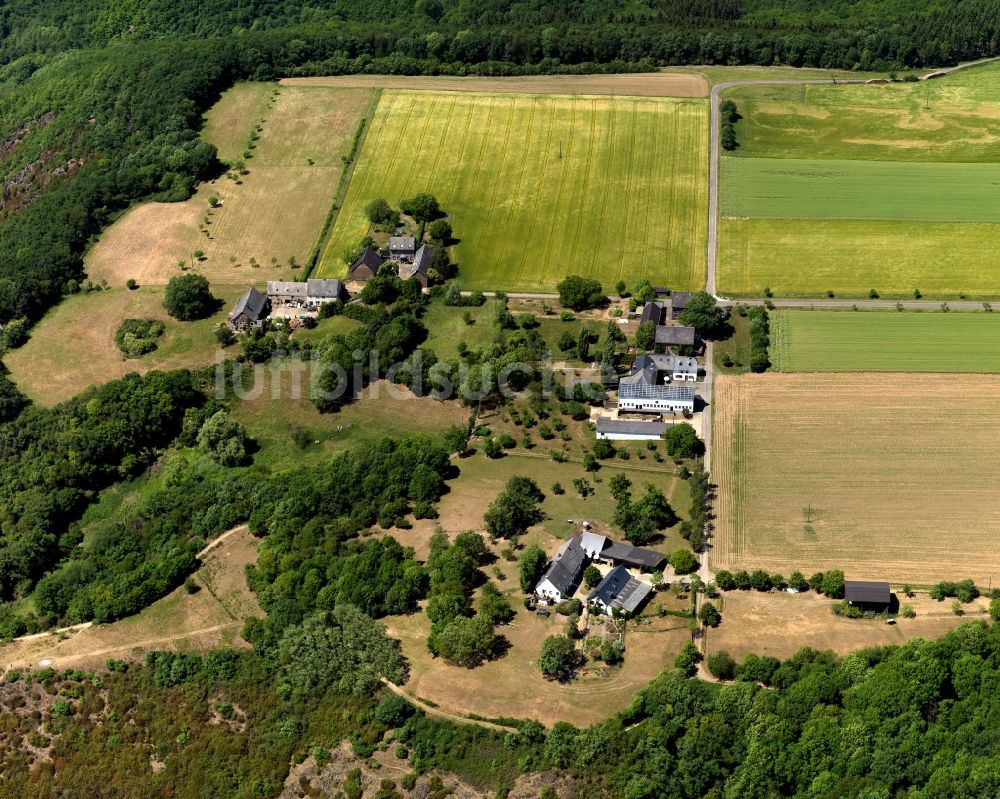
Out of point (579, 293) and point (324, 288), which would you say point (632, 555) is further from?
point (324, 288)

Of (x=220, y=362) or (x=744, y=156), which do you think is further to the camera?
(x=744, y=156)

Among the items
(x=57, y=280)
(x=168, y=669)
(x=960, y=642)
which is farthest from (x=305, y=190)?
(x=960, y=642)

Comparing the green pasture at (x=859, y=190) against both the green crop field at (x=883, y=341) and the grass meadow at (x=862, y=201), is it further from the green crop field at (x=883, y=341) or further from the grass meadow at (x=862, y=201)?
the green crop field at (x=883, y=341)

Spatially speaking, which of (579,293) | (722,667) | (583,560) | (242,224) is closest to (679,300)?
(579,293)

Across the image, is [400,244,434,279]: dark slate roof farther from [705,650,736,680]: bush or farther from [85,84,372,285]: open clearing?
[705,650,736,680]: bush

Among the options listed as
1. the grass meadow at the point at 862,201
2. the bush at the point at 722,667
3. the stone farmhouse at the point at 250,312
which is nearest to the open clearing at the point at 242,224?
the stone farmhouse at the point at 250,312

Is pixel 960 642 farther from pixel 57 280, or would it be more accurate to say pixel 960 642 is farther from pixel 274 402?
pixel 57 280
